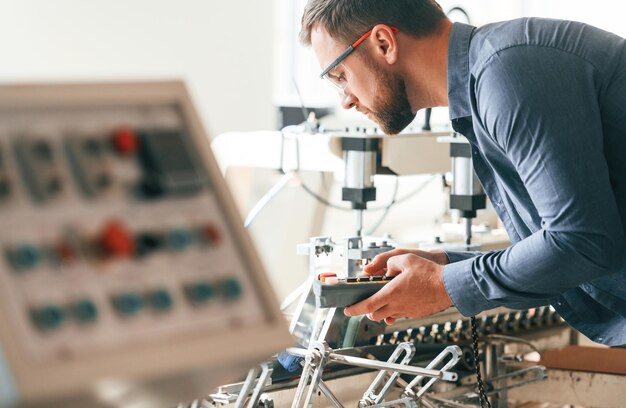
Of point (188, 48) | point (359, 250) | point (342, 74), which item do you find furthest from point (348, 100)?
point (188, 48)

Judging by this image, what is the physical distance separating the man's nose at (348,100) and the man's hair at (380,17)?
0.11m

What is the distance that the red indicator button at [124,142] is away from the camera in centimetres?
71

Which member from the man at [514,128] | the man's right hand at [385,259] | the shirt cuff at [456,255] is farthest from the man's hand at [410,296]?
the shirt cuff at [456,255]

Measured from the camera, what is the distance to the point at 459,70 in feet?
5.43

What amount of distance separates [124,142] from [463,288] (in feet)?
3.19

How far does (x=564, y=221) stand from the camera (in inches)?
55.7

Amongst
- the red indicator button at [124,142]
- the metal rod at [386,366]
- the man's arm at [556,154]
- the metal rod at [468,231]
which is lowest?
the metal rod at [386,366]

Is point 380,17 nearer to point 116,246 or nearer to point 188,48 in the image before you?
point 116,246

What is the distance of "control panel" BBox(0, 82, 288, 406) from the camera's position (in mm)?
641

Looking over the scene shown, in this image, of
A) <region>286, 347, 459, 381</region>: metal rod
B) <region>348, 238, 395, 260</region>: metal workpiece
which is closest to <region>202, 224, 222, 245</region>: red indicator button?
<region>286, 347, 459, 381</region>: metal rod

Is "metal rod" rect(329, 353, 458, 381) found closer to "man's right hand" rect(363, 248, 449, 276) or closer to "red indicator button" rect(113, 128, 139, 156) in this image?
"man's right hand" rect(363, 248, 449, 276)

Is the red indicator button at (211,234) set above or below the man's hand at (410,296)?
above

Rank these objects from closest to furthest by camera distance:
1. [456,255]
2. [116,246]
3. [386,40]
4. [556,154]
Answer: [116,246] < [556,154] < [386,40] < [456,255]

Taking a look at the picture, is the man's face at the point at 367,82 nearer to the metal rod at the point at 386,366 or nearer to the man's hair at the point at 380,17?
the man's hair at the point at 380,17
